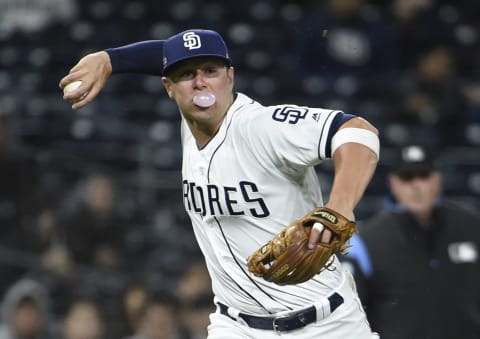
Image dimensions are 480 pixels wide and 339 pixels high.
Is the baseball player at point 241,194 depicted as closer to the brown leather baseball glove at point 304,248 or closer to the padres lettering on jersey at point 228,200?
the padres lettering on jersey at point 228,200

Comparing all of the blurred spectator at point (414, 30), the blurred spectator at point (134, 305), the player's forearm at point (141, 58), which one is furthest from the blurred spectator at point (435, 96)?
the player's forearm at point (141, 58)

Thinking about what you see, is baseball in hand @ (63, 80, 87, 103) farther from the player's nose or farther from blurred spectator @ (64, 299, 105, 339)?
blurred spectator @ (64, 299, 105, 339)

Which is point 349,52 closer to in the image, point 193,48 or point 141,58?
point 141,58

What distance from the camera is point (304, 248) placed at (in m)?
3.08

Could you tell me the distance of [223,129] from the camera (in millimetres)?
3822

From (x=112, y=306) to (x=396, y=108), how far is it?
3803 mm

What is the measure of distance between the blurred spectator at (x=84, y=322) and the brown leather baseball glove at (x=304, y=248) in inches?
161

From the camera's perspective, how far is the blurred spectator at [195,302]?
7371 millimetres

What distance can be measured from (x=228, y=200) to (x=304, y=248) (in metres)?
0.73

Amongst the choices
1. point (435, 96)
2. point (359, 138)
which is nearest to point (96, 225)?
point (435, 96)

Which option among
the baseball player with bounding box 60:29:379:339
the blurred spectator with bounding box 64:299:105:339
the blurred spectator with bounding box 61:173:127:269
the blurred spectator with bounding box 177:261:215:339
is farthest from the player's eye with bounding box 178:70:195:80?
the blurred spectator with bounding box 61:173:127:269

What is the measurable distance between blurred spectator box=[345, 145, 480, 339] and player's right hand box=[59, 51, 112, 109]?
1642 mm

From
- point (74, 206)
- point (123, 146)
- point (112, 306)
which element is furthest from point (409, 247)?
point (123, 146)

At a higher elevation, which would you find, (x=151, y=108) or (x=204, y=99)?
(x=151, y=108)
